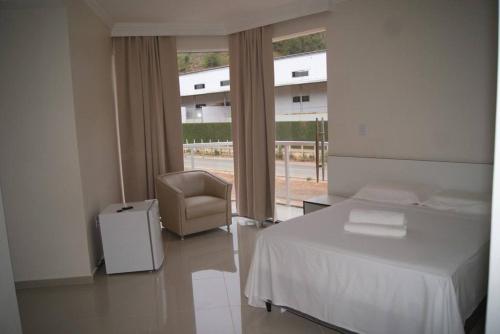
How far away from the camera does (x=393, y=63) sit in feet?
12.7

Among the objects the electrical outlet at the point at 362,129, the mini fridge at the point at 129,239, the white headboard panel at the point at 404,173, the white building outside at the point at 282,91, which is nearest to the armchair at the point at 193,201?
the mini fridge at the point at 129,239

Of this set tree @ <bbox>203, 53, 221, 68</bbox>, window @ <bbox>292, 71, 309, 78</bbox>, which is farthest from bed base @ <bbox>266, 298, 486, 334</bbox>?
tree @ <bbox>203, 53, 221, 68</bbox>

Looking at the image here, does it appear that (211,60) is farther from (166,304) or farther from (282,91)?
(166,304)

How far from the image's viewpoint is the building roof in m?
4.82

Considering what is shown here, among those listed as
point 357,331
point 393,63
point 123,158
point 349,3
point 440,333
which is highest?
point 349,3

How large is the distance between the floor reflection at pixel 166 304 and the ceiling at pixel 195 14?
2.72m

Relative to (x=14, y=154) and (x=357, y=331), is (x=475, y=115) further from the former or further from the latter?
(x=14, y=154)

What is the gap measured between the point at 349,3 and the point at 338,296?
10.1ft

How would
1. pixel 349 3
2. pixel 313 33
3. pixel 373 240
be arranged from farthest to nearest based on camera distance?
pixel 313 33, pixel 349 3, pixel 373 240

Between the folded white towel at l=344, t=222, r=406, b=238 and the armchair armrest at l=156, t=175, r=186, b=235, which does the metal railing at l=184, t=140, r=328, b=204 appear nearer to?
the armchair armrest at l=156, t=175, r=186, b=235

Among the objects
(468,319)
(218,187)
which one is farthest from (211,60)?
(468,319)

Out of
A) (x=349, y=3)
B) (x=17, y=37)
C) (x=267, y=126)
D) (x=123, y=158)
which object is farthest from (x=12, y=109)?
(x=349, y=3)

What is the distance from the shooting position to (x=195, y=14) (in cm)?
471

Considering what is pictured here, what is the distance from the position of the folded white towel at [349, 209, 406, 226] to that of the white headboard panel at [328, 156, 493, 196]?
1044 millimetres
